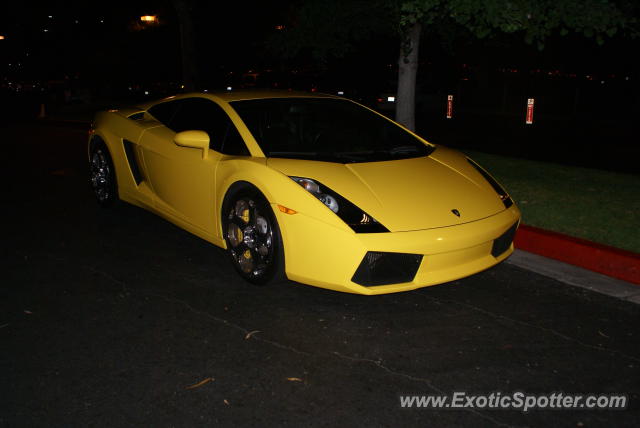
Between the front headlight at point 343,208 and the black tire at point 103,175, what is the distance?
313cm

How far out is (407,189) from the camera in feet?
15.0

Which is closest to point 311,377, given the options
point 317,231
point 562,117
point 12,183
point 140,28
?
point 317,231

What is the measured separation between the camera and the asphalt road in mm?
3156

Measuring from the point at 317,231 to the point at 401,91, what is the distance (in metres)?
6.64

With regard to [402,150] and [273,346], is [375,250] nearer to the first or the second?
[273,346]

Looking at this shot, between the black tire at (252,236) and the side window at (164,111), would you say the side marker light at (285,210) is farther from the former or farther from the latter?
the side window at (164,111)

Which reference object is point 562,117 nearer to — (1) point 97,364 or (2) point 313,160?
(2) point 313,160

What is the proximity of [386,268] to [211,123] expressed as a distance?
2.15 m

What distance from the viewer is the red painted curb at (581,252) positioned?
509 centimetres

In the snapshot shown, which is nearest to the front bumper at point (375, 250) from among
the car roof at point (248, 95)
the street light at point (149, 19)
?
the car roof at point (248, 95)

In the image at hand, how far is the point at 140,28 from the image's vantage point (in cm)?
2969

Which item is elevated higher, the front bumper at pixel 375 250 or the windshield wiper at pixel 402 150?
the windshield wiper at pixel 402 150

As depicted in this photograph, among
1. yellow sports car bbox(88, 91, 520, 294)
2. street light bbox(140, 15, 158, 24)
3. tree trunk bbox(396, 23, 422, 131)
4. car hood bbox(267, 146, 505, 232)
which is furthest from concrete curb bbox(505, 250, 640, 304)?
street light bbox(140, 15, 158, 24)

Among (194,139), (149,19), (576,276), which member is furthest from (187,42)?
(576,276)
